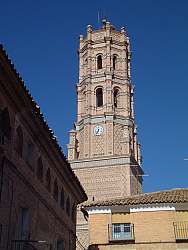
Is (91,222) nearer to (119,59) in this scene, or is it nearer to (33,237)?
(33,237)

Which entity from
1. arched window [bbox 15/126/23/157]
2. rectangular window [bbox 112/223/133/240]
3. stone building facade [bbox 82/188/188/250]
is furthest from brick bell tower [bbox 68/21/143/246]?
arched window [bbox 15/126/23/157]

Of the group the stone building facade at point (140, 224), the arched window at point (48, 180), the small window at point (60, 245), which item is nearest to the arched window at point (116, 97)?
the stone building facade at point (140, 224)

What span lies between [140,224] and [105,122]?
24.9 metres

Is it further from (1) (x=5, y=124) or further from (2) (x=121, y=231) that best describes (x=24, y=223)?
(2) (x=121, y=231)

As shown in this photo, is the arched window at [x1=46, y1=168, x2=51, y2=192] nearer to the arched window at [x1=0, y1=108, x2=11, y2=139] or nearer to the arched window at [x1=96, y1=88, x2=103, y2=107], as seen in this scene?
the arched window at [x1=0, y1=108, x2=11, y2=139]

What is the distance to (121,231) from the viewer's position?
968 inches

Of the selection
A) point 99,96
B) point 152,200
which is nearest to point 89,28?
point 99,96

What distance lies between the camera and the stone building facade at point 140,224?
2388 cm

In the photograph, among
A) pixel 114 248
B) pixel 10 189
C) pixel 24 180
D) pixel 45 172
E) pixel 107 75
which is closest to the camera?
pixel 10 189

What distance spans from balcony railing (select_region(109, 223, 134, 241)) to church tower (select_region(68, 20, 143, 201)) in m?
20.0

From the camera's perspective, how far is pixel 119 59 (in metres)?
53.7

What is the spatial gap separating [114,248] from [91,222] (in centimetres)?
179

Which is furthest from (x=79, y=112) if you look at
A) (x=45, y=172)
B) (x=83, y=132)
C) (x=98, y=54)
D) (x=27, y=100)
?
(x=27, y=100)

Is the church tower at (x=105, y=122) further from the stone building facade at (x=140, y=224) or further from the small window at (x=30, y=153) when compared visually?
the small window at (x=30, y=153)
